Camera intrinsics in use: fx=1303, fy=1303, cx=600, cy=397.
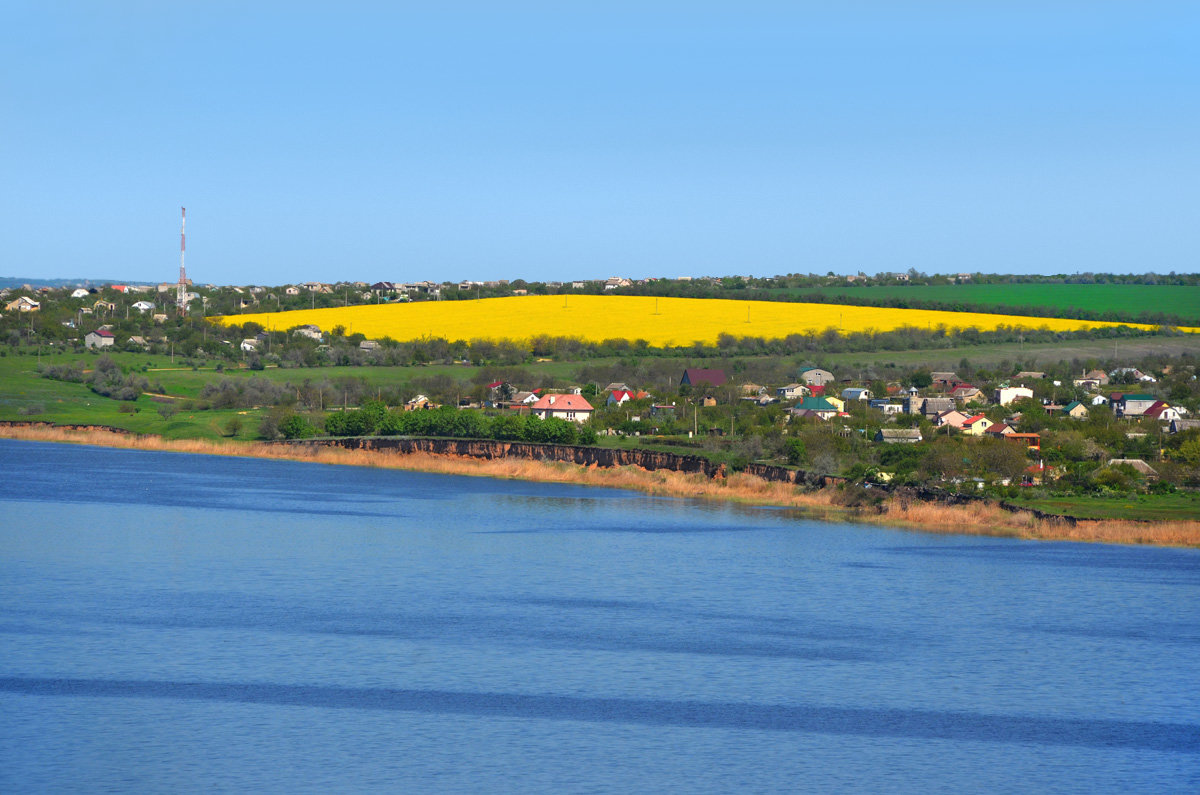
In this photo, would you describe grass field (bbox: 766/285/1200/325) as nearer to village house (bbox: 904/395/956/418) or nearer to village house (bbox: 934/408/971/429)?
village house (bbox: 904/395/956/418)

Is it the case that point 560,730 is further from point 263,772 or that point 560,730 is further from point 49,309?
point 49,309

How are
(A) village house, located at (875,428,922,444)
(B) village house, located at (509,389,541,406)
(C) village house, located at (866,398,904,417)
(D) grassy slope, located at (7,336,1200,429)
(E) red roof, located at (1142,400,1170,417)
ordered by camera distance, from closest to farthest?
(A) village house, located at (875,428,922,444) → (E) red roof, located at (1142,400,1170,417) → (D) grassy slope, located at (7,336,1200,429) → (C) village house, located at (866,398,904,417) → (B) village house, located at (509,389,541,406)

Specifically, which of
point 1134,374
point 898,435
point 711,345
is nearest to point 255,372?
point 711,345

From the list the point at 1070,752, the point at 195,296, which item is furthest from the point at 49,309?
the point at 1070,752

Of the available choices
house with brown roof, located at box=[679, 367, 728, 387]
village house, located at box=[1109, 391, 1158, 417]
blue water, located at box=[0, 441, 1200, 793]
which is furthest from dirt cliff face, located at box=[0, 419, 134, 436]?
village house, located at box=[1109, 391, 1158, 417]

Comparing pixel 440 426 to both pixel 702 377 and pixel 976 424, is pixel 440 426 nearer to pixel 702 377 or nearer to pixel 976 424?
pixel 702 377

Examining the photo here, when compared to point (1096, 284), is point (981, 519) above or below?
below
